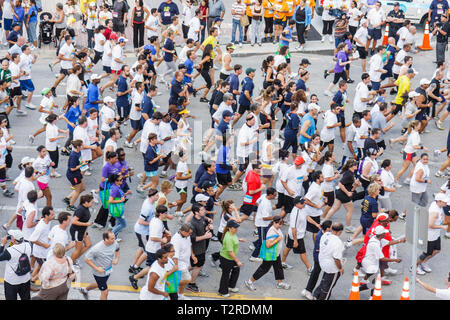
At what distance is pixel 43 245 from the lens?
12344 millimetres

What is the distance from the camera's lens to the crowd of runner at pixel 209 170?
12289mm

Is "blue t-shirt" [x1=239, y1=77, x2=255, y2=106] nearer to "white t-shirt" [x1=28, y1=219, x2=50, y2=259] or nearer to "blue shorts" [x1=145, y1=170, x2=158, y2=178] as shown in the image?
"blue shorts" [x1=145, y1=170, x2=158, y2=178]

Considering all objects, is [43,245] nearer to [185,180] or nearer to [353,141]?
[185,180]

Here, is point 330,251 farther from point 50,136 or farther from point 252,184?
point 50,136

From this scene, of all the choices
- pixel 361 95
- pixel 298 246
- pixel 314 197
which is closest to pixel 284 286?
pixel 298 246

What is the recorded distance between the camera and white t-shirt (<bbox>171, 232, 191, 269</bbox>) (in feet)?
39.2

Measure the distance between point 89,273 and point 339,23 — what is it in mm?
12963

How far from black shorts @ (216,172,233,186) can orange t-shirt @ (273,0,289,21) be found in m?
10.9

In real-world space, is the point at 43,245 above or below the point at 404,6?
below

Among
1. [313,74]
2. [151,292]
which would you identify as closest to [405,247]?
[151,292]

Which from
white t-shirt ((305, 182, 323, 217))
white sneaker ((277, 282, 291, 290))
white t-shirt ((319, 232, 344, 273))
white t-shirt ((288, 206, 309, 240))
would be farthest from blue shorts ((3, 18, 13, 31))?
white t-shirt ((319, 232, 344, 273))

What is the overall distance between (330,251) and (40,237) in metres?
4.73

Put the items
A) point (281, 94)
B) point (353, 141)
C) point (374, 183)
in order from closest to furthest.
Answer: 1. point (374, 183)
2. point (353, 141)
3. point (281, 94)

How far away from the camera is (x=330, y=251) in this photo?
12.1 metres
